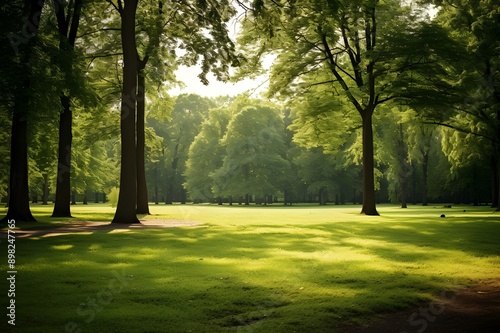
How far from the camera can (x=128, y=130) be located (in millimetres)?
21984

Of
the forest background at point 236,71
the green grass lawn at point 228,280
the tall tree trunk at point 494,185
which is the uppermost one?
the forest background at point 236,71

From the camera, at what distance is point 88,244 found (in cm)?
1415

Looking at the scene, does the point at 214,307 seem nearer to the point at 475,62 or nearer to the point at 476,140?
the point at 475,62

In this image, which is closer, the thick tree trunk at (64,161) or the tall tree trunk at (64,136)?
the tall tree trunk at (64,136)

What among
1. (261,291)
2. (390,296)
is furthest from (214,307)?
(390,296)

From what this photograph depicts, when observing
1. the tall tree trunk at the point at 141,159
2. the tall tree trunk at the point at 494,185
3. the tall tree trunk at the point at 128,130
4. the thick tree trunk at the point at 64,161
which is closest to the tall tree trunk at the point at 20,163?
the tall tree trunk at the point at 128,130

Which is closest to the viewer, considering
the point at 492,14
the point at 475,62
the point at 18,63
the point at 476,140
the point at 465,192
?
the point at 18,63

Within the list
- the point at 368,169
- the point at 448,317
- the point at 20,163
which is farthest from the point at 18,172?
the point at 368,169

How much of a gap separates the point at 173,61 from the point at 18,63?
14.1 metres

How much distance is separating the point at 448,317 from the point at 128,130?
59.0 feet

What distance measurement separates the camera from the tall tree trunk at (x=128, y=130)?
2167cm

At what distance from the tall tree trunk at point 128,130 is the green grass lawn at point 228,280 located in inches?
229

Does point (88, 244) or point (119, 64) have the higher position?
point (119, 64)

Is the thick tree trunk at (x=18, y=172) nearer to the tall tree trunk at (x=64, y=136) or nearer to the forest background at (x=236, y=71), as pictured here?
the forest background at (x=236, y=71)
